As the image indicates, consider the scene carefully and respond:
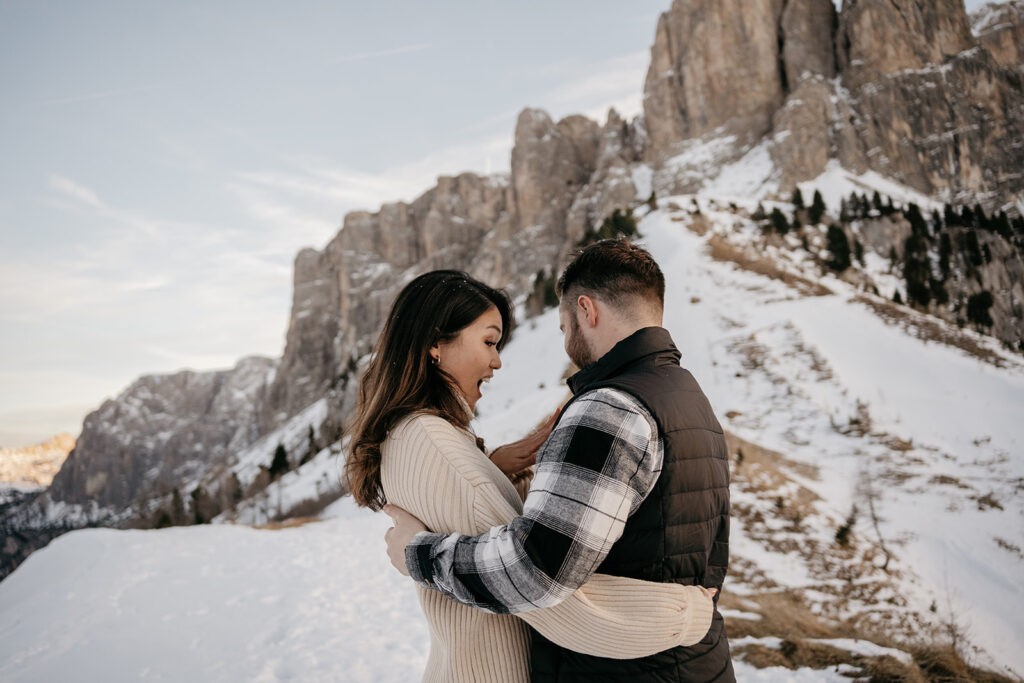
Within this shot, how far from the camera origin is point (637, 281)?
75.2 inches

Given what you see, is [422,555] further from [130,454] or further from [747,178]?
[130,454]

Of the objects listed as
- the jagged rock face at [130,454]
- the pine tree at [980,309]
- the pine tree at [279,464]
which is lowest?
the jagged rock face at [130,454]

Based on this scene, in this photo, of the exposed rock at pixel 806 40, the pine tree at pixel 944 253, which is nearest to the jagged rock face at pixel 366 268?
the exposed rock at pixel 806 40

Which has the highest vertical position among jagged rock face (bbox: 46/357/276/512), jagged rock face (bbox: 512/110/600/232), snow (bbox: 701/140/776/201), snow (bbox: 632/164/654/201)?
jagged rock face (bbox: 512/110/600/232)

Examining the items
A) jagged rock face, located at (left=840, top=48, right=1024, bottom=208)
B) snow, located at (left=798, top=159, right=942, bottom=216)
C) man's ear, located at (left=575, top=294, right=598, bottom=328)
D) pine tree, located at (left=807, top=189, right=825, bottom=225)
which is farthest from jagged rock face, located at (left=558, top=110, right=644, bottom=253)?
man's ear, located at (left=575, top=294, right=598, bottom=328)

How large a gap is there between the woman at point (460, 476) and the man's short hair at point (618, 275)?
418 mm

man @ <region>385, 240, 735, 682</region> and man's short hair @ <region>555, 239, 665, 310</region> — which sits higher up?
man's short hair @ <region>555, 239, 665, 310</region>

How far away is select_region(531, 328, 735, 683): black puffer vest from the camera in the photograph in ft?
5.20

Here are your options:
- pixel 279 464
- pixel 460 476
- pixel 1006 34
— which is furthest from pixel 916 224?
pixel 1006 34

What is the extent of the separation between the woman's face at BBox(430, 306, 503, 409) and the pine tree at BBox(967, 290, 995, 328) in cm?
3879

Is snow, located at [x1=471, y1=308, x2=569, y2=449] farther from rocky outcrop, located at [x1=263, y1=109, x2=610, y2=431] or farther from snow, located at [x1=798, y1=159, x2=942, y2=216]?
rocky outcrop, located at [x1=263, y1=109, x2=610, y2=431]

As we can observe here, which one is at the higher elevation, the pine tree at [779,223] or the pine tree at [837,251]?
the pine tree at [779,223]

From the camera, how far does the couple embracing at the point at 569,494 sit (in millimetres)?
1476

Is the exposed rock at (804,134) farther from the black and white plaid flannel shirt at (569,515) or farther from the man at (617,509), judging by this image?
the black and white plaid flannel shirt at (569,515)
